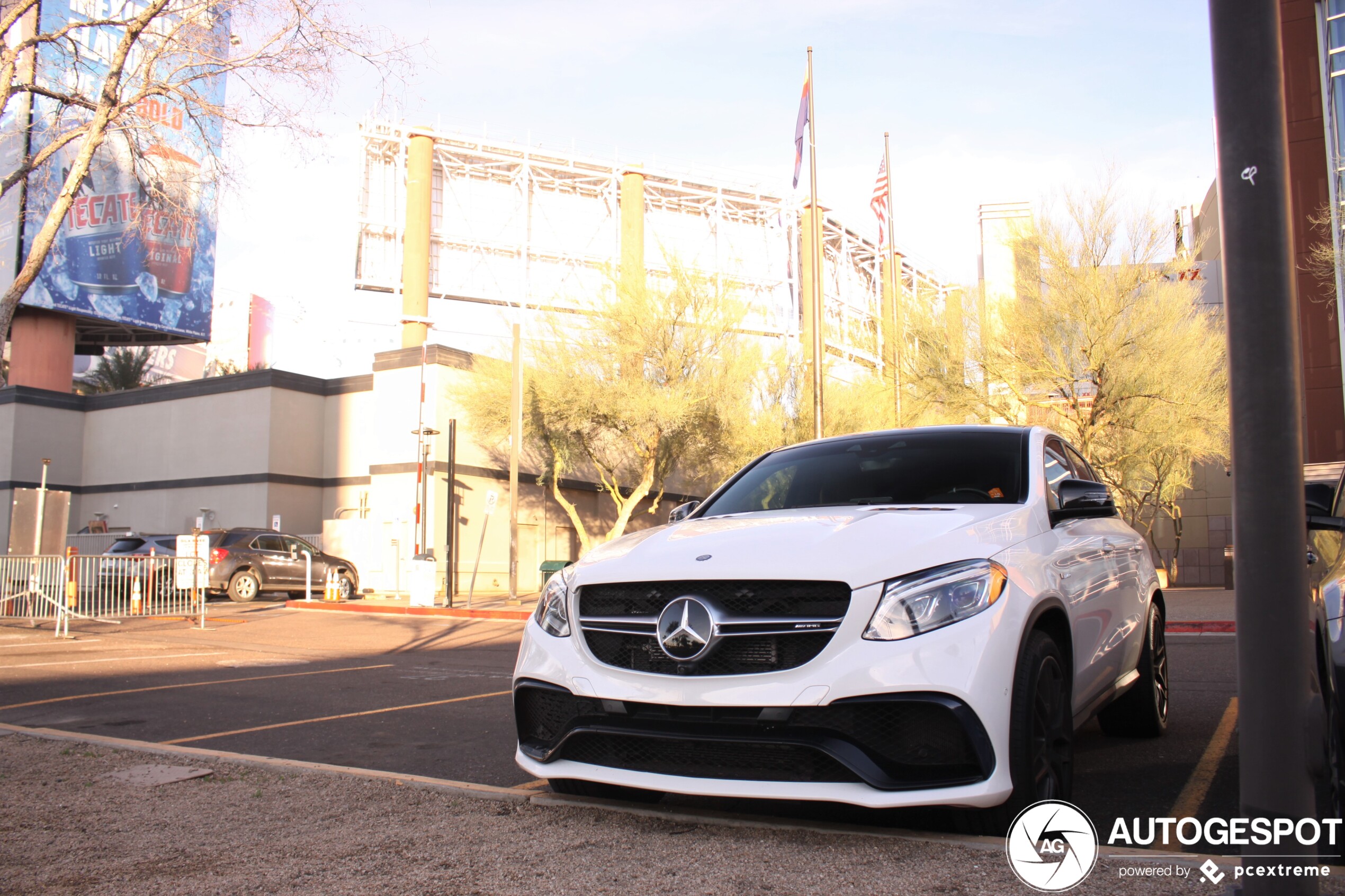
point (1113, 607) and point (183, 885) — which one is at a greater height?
point (1113, 607)

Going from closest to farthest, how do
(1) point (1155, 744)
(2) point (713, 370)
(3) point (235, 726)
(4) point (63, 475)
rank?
(1) point (1155, 744)
(3) point (235, 726)
(2) point (713, 370)
(4) point (63, 475)

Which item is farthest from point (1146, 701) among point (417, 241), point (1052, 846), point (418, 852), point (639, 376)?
point (417, 241)

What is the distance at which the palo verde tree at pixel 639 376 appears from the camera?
27.8 meters

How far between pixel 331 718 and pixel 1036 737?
5062 mm

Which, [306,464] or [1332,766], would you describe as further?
[306,464]

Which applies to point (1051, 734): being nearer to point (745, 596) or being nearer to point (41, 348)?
point (745, 596)

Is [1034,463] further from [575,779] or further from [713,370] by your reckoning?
[713,370]

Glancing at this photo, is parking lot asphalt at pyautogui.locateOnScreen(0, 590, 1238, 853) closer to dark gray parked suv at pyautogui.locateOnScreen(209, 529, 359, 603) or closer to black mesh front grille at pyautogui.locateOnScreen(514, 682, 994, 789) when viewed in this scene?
black mesh front grille at pyautogui.locateOnScreen(514, 682, 994, 789)

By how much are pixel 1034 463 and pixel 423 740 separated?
374 centimetres

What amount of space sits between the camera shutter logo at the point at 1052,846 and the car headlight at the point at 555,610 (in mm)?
1718

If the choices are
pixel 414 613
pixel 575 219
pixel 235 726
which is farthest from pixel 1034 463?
pixel 575 219

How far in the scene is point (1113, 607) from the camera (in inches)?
192

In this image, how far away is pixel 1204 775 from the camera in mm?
4758

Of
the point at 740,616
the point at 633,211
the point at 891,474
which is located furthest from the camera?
the point at 633,211
